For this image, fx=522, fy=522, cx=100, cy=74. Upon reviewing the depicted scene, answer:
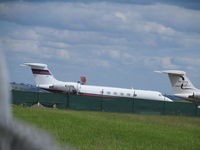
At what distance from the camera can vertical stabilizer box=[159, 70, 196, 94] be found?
55.6m

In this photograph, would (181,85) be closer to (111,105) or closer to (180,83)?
(180,83)

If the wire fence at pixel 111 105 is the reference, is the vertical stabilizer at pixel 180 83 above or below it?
above

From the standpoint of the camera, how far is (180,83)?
55938 mm

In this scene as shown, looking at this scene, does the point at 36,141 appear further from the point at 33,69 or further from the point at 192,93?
the point at 33,69

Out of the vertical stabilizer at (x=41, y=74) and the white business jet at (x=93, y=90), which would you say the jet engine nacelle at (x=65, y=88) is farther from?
the vertical stabilizer at (x=41, y=74)

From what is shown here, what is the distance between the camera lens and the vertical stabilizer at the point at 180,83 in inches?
2190

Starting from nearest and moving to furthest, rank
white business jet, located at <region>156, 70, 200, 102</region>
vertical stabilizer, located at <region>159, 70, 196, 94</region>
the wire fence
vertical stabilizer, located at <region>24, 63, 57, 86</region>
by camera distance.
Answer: the wire fence, white business jet, located at <region>156, 70, 200, 102</region>, vertical stabilizer, located at <region>159, 70, 196, 94</region>, vertical stabilizer, located at <region>24, 63, 57, 86</region>

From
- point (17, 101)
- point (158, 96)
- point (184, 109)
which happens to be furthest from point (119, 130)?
point (158, 96)

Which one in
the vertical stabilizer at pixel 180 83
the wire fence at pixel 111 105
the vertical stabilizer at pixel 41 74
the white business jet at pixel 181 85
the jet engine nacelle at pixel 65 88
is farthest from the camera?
the vertical stabilizer at pixel 41 74

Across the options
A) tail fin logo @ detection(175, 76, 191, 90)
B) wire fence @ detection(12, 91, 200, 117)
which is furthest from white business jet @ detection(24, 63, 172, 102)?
wire fence @ detection(12, 91, 200, 117)

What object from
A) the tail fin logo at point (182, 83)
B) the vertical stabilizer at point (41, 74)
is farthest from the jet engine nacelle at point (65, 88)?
the tail fin logo at point (182, 83)

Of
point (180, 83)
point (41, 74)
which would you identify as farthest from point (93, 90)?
point (180, 83)

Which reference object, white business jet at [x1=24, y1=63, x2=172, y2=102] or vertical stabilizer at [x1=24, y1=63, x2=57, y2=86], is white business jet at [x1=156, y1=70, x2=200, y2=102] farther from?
vertical stabilizer at [x1=24, y1=63, x2=57, y2=86]

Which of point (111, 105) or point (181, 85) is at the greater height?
point (181, 85)
